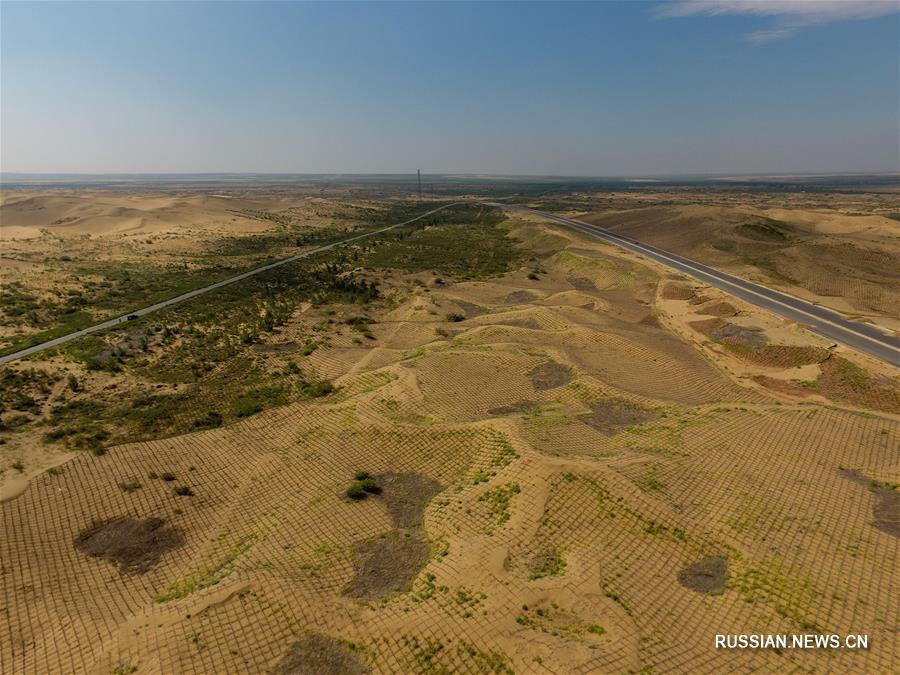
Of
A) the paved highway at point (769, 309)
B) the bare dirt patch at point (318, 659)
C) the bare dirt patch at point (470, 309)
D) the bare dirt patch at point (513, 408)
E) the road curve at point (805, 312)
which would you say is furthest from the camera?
the bare dirt patch at point (470, 309)

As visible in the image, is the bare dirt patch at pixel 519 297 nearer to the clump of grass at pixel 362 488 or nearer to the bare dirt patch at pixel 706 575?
the clump of grass at pixel 362 488

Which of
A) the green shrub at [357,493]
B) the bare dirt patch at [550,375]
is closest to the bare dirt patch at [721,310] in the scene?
the bare dirt patch at [550,375]

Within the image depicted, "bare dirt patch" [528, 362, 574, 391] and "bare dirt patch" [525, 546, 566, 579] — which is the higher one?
"bare dirt patch" [528, 362, 574, 391]

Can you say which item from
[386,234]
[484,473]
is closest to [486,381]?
[484,473]

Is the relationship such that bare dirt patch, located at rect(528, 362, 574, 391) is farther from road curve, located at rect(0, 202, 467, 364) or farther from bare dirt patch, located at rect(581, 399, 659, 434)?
road curve, located at rect(0, 202, 467, 364)

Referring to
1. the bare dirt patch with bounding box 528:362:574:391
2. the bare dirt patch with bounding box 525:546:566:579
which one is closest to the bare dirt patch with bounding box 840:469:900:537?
the bare dirt patch with bounding box 525:546:566:579

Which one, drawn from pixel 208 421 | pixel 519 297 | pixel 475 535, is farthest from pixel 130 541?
pixel 519 297

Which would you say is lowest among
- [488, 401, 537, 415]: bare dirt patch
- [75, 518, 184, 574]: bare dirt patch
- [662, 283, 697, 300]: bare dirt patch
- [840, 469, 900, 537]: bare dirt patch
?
[75, 518, 184, 574]: bare dirt patch
